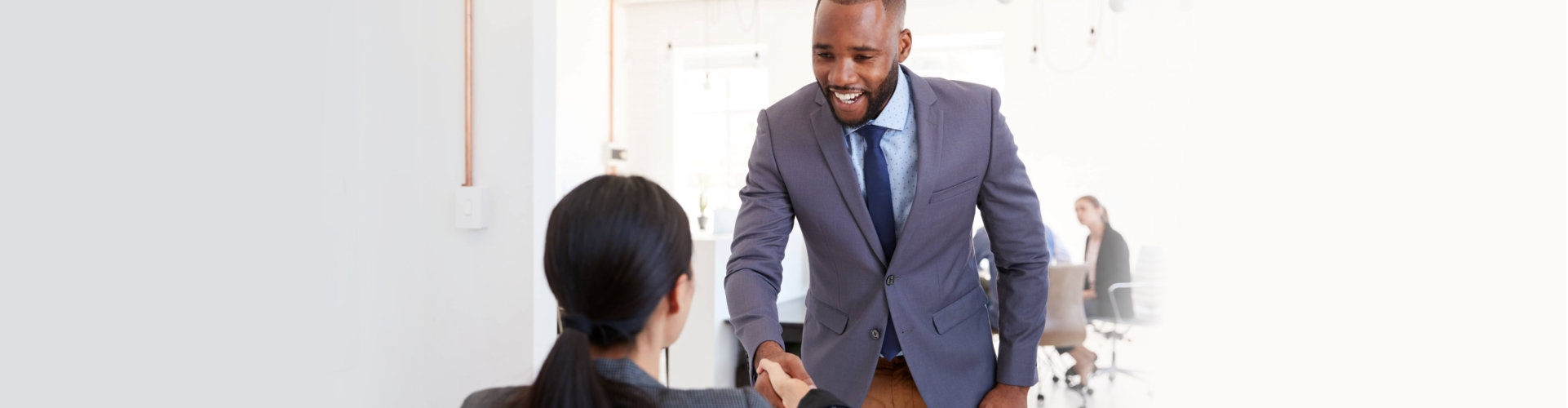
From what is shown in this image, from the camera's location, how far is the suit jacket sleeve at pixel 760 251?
1233mm

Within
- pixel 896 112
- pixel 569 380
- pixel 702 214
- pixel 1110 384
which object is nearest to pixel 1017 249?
pixel 896 112

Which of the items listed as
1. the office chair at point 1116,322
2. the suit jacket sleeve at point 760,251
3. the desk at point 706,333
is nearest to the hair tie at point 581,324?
the suit jacket sleeve at point 760,251

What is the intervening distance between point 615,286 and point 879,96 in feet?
1.64

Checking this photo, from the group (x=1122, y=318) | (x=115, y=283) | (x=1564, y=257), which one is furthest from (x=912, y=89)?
(x=1122, y=318)

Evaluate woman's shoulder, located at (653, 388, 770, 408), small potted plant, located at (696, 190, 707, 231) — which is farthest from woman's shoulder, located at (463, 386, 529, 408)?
small potted plant, located at (696, 190, 707, 231)

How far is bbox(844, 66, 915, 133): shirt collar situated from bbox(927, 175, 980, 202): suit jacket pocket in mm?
108

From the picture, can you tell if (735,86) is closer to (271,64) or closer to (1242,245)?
(1242,245)

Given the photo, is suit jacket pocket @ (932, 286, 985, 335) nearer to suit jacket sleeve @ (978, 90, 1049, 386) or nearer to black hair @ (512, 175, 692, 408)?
suit jacket sleeve @ (978, 90, 1049, 386)

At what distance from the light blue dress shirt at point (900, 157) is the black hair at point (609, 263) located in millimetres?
456

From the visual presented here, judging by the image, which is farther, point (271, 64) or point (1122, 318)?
point (1122, 318)

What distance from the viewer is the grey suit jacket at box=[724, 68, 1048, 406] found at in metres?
1.27

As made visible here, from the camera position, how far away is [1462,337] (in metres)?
3.05

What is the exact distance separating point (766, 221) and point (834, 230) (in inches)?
4.2

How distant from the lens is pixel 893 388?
1339 mm
